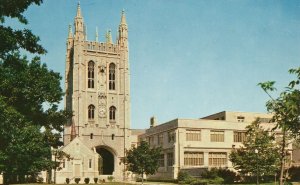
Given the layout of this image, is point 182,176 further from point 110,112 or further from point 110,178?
point 110,112

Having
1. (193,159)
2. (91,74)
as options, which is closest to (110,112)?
(91,74)

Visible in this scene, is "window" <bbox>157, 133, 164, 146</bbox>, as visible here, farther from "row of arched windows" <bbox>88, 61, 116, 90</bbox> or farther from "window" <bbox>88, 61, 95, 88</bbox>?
"window" <bbox>88, 61, 95, 88</bbox>

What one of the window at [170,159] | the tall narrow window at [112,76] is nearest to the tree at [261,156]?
the window at [170,159]

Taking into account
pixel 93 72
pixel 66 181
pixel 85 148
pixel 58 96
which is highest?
pixel 93 72

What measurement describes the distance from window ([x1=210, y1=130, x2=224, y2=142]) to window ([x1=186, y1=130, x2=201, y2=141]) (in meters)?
2.14

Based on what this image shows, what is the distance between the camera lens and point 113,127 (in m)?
86.6

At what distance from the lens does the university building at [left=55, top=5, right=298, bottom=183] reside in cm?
7106

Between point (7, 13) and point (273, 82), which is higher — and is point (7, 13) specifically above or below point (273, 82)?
above

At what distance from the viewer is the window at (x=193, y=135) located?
70.8 metres

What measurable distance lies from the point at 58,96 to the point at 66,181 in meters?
30.7

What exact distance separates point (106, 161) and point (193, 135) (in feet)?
74.0

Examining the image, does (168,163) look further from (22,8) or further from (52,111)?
(22,8)

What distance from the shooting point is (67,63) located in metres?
94.8

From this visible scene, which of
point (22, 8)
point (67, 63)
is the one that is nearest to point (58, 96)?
point (22, 8)
